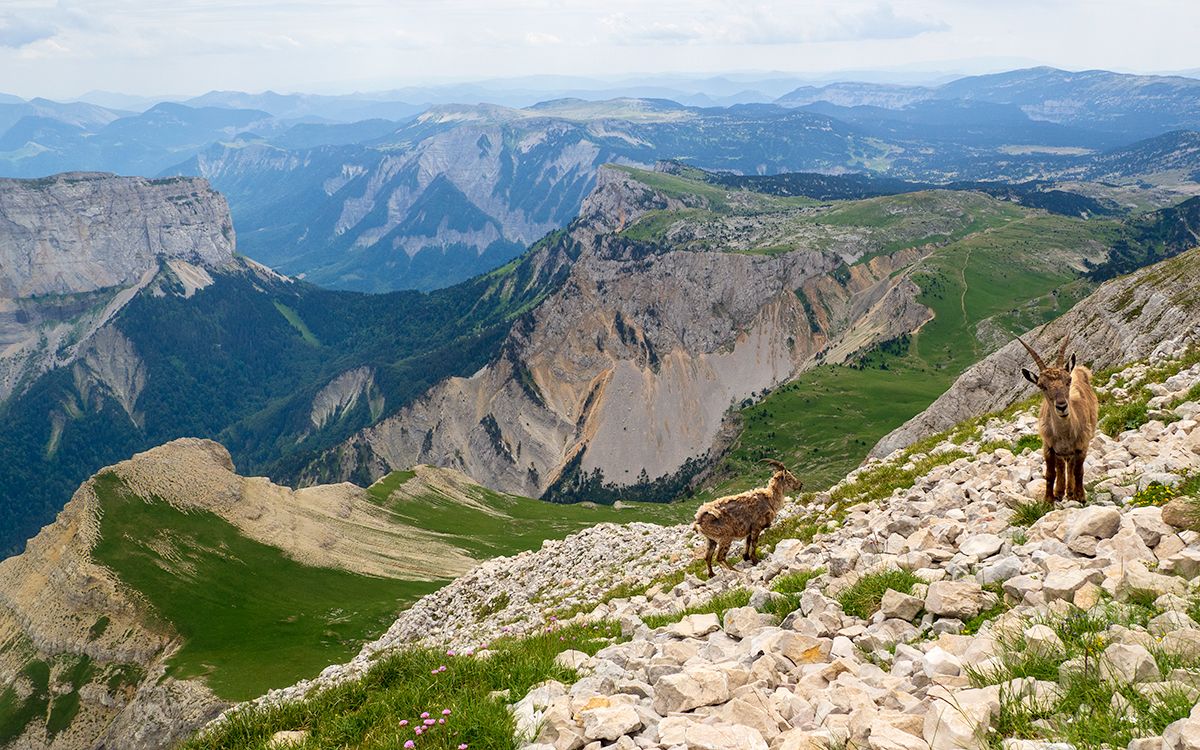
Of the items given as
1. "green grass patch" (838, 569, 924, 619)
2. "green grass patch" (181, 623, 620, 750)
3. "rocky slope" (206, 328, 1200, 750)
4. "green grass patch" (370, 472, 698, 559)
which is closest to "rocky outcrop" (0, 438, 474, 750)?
"green grass patch" (370, 472, 698, 559)

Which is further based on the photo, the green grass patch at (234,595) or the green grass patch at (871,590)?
the green grass patch at (234,595)

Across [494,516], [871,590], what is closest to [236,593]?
[494,516]

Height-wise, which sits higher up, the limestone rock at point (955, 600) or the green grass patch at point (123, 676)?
the limestone rock at point (955, 600)

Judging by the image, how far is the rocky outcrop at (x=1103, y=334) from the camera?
5112cm

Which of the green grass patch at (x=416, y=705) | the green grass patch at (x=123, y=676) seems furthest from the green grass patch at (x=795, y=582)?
the green grass patch at (x=123, y=676)

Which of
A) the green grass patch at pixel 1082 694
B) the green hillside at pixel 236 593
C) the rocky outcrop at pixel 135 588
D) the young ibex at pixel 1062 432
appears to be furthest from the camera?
the green hillside at pixel 236 593

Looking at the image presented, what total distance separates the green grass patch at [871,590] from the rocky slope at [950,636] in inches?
2.0

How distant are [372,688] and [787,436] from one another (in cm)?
16301

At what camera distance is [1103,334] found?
6119 cm

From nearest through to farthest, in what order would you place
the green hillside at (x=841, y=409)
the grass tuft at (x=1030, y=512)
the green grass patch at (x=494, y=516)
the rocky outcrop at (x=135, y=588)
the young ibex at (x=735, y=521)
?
1. the grass tuft at (x=1030, y=512)
2. the young ibex at (x=735, y=521)
3. the rocky outcrop at (x=135, y=588)
4. the green grass patch at (x=494, y=516)
5. the green hillside at (x=841, y=409)

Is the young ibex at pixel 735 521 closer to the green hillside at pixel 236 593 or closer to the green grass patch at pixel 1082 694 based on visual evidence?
the green grass patch at pixel 1082 694

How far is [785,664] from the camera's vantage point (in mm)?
10344

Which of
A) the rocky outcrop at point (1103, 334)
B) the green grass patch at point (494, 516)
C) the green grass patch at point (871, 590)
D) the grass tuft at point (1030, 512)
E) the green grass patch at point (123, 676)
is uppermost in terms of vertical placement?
the grass tuft at point (1030, 512)

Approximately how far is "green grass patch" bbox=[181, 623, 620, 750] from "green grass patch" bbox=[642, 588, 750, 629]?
1231mm
